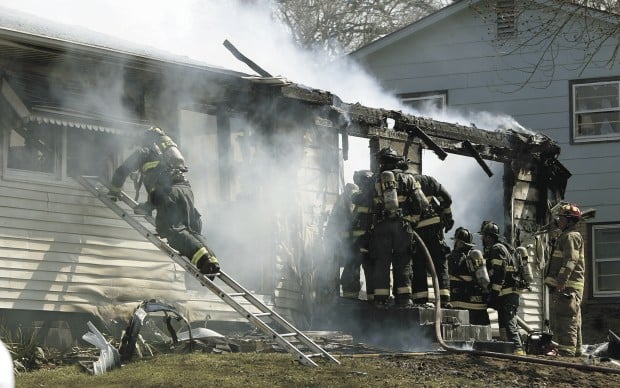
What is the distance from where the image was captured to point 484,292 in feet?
45.2

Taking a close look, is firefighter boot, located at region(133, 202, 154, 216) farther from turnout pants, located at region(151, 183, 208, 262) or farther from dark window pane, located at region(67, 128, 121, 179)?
dark window pane, located at region(67, 128, 121, 179)

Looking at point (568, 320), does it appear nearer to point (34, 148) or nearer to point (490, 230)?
point (490, 230)

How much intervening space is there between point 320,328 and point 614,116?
9.50m

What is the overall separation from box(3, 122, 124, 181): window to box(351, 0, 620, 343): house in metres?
9.42

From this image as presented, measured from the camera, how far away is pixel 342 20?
103ft

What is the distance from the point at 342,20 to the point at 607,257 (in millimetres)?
13427

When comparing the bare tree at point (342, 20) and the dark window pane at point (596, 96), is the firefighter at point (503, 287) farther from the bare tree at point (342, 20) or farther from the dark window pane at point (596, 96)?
the bare tree at point (342, 20)

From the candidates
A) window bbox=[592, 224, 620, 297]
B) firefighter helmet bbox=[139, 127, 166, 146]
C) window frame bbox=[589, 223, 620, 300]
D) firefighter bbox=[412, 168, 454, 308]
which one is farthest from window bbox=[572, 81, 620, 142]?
firefighter helmet bbox=[139, 127, 166, 146]

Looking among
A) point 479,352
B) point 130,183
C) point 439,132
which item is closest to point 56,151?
point 130,183

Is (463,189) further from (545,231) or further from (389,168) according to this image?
(389,168)

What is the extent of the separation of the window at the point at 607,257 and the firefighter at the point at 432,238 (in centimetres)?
757

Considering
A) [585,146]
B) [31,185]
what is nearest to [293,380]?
[31,185]

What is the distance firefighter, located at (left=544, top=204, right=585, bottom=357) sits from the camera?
1384 centimetres

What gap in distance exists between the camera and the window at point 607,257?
803 inches
